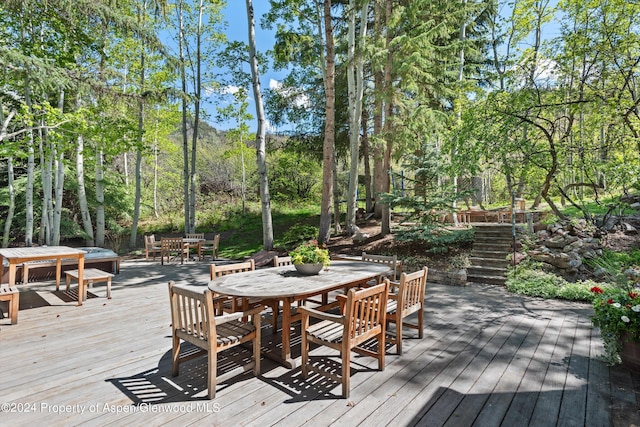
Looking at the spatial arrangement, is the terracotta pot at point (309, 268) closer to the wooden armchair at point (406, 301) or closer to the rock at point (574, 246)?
the wooden armchair at point (406, 301)

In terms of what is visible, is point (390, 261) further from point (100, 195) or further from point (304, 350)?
point (100, 195)

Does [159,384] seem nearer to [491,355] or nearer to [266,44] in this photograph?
[491,355]

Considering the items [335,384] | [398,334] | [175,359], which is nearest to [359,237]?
[398,334]

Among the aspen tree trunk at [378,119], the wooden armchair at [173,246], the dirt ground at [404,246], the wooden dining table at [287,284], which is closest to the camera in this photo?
the wooden dining table at [287,284]

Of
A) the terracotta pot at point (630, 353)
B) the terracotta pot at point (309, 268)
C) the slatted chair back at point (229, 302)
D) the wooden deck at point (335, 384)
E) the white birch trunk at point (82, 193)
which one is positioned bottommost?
the wooden deck at point (335, 384)

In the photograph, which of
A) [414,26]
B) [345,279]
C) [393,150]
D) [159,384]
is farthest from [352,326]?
[414,26]

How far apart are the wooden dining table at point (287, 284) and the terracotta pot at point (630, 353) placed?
7.03 ft

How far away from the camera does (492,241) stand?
23.3 ft

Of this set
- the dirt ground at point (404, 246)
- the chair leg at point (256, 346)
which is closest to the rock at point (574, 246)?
the dirt ground at point (404, 246)

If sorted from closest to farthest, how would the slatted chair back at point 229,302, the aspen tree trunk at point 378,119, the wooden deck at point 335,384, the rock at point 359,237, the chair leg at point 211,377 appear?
the wooden deck at point 335,384, the chair leg at point 211,377, the slatted chair back at point 229,302, the aspen tree trunk at point 378,119, the rock at point 359,237

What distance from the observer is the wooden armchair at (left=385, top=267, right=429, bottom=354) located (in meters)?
2.98

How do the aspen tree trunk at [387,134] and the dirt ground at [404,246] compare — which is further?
the aspen tree trunk at [387,134]

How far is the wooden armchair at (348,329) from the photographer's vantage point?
7.73 feet

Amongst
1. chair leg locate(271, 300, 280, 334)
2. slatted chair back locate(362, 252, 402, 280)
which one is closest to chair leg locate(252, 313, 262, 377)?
chair leg locate(271, 300, 280, 334)
